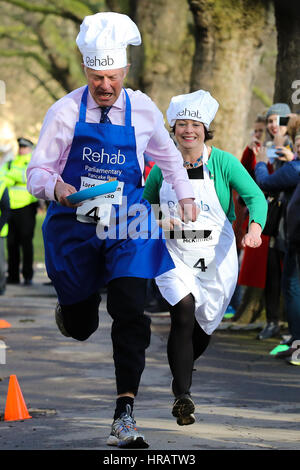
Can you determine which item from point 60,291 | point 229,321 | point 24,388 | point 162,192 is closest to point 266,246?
point 229,321

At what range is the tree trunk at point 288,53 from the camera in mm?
11961

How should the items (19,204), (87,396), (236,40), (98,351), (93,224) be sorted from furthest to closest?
(19,204), (236,40), (98,351), (87,396), (93,224)

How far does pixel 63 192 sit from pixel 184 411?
144 cm

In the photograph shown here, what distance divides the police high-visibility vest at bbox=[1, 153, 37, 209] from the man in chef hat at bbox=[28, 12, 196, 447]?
34.8ft

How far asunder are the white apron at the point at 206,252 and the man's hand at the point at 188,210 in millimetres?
498

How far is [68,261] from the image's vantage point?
6.05 meters

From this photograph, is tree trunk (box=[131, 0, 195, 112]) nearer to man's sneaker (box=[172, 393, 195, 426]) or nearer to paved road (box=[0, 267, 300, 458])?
paved road (box=[0, 267, 300, 458])

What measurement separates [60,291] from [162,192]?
1.14m

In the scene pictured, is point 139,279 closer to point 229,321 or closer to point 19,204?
point 229,321

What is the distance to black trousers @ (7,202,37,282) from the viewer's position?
59.1 feet

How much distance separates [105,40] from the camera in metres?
5.88

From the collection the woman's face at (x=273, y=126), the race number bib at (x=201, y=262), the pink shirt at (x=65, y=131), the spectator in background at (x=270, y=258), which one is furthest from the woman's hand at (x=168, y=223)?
the woman's face at (x=273, y=126)

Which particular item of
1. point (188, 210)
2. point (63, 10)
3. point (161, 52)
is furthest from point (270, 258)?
point (63, 10)

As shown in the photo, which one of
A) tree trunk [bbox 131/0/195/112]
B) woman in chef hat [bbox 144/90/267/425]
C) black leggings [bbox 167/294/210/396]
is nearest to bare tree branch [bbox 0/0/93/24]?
tree trunk [bbox 131/0/195/112]
